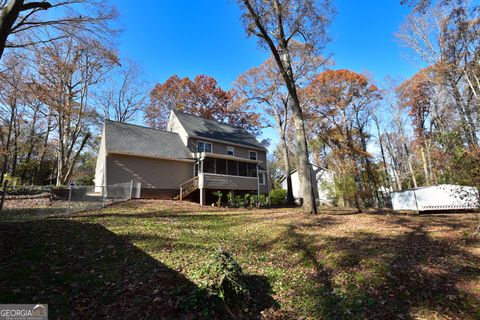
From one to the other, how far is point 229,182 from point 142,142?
7018 mm

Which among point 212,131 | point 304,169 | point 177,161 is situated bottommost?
point 304,169

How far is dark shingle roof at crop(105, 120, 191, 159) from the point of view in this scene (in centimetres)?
1579

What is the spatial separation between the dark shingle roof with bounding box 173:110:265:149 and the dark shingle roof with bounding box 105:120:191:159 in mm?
1564

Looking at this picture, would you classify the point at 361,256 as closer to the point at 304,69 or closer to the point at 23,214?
the point at 23,214

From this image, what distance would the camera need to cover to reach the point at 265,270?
15.7 ft

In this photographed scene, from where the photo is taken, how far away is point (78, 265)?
470 cm

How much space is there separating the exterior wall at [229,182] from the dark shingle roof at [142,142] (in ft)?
10.1

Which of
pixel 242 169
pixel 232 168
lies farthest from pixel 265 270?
pixel 242 169

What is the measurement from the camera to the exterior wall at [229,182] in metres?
16.7

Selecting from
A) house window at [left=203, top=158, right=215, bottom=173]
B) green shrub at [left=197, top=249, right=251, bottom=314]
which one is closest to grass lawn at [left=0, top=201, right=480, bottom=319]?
green shrub at [left=197, top=249, right=251, bottom=314]

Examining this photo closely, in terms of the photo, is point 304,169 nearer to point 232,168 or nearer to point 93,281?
point 93,281

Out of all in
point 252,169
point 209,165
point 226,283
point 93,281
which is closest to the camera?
point 226,283

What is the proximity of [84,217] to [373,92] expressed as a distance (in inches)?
1079

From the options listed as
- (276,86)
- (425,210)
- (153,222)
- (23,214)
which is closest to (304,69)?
(276,86)
